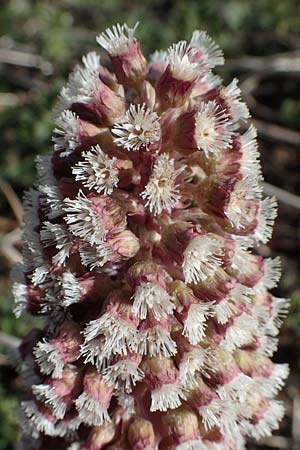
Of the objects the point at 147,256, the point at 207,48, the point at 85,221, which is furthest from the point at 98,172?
the point at 207,48

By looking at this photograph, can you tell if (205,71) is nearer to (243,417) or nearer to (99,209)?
(99,209)

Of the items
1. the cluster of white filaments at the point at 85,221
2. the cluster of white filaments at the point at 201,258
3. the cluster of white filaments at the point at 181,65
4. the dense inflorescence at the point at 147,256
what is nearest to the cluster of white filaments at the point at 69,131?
the dense inflorescence at the point at 147,256

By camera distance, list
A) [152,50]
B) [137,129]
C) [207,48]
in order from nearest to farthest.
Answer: [137,129], [207,48], [152,50]

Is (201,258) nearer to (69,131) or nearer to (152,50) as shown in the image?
(69,131)

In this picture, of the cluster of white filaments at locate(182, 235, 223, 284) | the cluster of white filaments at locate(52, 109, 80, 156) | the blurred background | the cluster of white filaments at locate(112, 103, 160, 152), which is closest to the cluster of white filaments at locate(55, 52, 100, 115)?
the cluster of white filaments at locate(52, 109, 80, 156)

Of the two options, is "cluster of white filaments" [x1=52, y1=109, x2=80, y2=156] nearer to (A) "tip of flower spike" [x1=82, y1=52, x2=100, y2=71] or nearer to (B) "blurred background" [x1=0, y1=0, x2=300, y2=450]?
(A) "tip of flower spike" [x1=82, y1=52, x2=100, y2=71]

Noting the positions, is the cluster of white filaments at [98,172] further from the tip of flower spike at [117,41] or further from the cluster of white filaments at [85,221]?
the tip of flower spike at [117,41]
